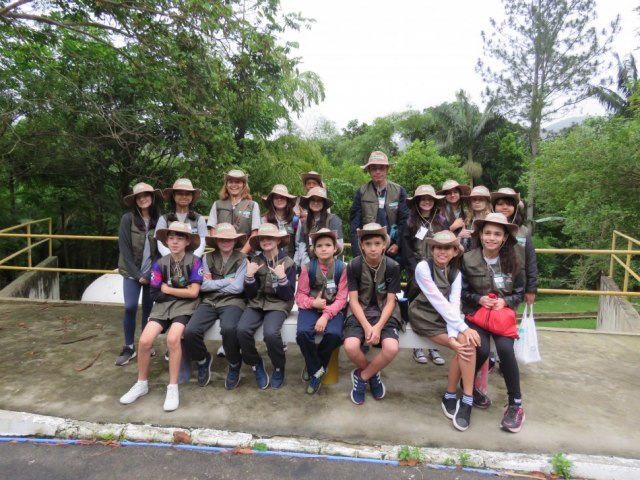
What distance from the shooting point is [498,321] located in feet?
11.8

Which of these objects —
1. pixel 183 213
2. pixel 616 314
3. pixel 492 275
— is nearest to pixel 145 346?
pixel 183 213

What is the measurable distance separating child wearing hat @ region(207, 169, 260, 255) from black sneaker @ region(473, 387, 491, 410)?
259 cm

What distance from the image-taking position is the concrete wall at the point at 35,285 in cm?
819

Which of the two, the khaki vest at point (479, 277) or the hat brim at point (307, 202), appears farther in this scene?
the hat brim at point (307, 202)

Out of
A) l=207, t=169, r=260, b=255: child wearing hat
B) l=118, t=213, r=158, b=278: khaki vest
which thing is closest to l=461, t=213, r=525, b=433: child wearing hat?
l=207, t=169, r=260, b=255: child wearing hat

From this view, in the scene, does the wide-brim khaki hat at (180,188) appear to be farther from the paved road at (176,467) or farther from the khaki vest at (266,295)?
the paved road at (176,467)

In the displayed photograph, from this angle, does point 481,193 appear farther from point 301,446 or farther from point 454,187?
point 301,446

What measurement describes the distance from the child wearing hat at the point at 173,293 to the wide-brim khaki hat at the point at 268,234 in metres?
0.55

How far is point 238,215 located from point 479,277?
2.51 metres

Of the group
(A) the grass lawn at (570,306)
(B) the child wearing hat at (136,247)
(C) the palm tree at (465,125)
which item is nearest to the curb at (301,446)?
(B) the child wearing hat at (136,247)

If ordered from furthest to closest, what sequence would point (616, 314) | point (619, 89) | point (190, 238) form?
point (619, 89)
point (616, 314)
point (190, 238)

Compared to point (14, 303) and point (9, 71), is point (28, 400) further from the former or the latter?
point (9, 71)

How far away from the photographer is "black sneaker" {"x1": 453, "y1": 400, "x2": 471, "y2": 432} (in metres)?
→ 3.41

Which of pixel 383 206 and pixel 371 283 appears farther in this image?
pixel 383 206
